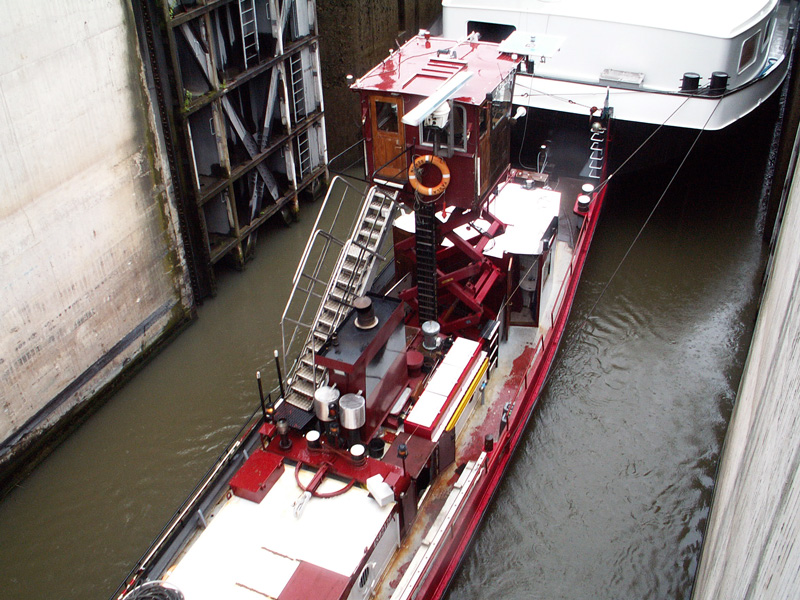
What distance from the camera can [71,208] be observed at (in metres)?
12.9

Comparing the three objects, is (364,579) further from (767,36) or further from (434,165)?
(767,36)

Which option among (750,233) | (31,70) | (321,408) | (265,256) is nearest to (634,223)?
(750,233)

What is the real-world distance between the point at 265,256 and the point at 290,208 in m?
1.74

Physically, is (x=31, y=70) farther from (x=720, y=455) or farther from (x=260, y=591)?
(x=720, y=455)

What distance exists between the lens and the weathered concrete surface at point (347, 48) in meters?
20.8

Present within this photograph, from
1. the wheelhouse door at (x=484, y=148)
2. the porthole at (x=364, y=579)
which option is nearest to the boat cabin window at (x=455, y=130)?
the wheelhouse door at (x=484, y=148)

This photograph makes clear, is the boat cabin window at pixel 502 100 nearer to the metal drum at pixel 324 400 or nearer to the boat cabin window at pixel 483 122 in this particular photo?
the boat cabin window at pixel 483 122

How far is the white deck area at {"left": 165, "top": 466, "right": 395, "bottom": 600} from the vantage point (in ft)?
29.6

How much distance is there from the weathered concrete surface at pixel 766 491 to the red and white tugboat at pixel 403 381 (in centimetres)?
344

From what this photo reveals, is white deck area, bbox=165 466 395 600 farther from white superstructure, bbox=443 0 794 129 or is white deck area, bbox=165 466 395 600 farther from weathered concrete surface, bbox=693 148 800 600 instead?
white superstructure, bbox=443 0 794 129

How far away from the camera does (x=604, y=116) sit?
17.9 metres

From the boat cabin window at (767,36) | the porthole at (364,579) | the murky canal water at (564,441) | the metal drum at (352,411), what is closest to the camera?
the porthole at (364,579)

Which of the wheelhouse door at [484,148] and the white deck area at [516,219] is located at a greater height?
the wheelhouse door at [484,148]

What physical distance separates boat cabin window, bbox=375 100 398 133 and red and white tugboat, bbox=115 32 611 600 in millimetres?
19
